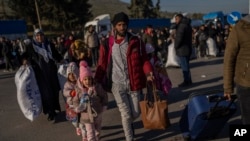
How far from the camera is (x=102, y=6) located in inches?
4257

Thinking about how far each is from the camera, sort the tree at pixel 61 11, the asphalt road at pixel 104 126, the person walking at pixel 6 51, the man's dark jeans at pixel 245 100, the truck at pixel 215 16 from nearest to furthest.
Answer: the man's dark jeans at pixel 245 100
the asphalt road at pixel 104 126
the person walking at pixel 6 51
the truck at pixel 215 16
the tree at pixel 61 11

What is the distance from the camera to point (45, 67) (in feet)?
21.8

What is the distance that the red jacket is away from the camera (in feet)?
15.4

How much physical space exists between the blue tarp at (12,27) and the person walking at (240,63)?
25.7m

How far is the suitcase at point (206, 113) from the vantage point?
14.0 ft

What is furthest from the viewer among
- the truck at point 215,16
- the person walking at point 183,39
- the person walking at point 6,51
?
the truck at point 215,16

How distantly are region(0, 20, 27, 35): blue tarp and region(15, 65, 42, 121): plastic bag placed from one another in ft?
72.0

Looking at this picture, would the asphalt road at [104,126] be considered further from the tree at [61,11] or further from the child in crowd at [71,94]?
the tree at [61,11]

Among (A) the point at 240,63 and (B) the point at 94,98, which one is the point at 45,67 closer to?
(B) the point at 94,98

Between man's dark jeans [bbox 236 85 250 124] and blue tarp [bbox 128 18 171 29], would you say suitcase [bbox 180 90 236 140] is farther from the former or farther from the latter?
blue tarp [bbox 128 18 171 29]

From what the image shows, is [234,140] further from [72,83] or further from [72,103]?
[72,83]

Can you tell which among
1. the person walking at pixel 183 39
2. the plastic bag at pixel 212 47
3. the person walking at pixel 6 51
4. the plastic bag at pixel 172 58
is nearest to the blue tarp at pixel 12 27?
the person walking at pixel 6 51

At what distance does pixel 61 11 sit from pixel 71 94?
48228 millimetres

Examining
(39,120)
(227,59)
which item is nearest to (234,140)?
(227,59)
